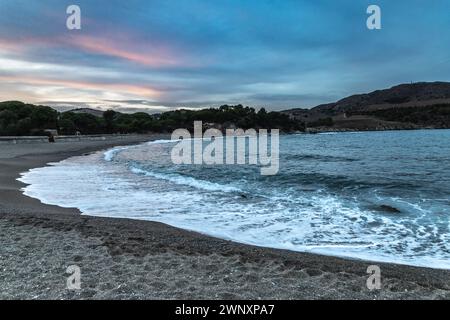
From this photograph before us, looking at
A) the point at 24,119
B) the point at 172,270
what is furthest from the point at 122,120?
the point at 172,270

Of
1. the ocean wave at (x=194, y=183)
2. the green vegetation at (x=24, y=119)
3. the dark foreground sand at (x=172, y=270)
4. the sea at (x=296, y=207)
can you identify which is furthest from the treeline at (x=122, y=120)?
the dark foreground sand at (x=172, y=270)

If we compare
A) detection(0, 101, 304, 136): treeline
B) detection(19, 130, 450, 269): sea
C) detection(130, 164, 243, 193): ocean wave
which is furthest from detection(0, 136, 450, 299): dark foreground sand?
detection(0, 101, 304, 136): treeline

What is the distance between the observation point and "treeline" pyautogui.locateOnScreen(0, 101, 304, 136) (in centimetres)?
7612

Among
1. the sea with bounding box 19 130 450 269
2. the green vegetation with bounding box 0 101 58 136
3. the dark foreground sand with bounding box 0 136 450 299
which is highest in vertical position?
the green vegetation with bounding box 0 101 58 136

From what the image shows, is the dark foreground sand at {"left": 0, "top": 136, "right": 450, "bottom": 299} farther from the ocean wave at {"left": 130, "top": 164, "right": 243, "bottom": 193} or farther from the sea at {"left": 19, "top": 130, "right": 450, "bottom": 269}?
the ocean wave at {"left": 130, "top": 164, "right": 243, "bottom": 193}

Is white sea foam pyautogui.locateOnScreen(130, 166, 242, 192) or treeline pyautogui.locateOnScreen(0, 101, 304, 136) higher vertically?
treeline pyautogui.locateOnScreen(0, 101, 304, 136)

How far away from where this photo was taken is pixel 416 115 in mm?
198000

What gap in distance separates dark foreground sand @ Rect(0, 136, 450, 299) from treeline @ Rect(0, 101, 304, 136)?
249 ft

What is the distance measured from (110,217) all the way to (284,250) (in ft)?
16.5

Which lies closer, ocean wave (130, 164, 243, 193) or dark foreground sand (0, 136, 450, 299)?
dark foreground sand (0, 136, 450, 299)

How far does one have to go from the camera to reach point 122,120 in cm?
14250

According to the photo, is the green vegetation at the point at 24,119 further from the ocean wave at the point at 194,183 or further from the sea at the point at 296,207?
the ocean wave at the point at 194,183

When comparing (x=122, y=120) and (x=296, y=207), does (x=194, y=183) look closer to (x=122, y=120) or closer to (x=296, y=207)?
(x=296, y=207)
